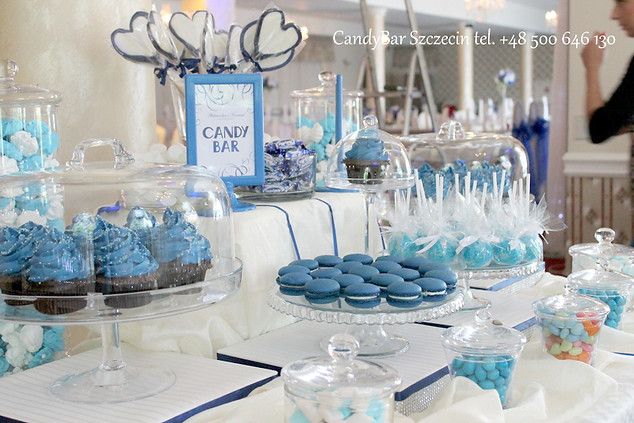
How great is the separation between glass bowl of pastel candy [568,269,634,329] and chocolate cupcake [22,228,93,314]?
1.15 m

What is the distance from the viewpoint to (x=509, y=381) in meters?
1.54

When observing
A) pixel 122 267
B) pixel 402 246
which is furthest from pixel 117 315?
pixel 402 246

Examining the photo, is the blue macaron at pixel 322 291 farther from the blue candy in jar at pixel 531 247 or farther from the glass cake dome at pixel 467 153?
the glass cake dome at pixel 467 153

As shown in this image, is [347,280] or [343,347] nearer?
[343,347]

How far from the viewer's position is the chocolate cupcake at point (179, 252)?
58.2 inches

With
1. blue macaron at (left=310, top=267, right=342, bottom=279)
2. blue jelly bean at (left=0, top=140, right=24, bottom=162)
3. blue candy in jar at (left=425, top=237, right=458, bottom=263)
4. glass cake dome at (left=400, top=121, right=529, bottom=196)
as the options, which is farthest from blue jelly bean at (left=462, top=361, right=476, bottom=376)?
glass cake dome at (left=400, top=121, right=529, bottom=196)

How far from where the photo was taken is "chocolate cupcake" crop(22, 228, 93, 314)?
141cm

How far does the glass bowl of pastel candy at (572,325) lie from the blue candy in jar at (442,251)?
0.24 meters

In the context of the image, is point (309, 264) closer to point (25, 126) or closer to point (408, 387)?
point (408, 387)

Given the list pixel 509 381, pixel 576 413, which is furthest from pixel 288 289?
pixel 576 413

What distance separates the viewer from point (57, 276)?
55.4 inches

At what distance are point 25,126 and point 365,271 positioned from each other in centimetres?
78

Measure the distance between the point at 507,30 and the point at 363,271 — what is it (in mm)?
13824

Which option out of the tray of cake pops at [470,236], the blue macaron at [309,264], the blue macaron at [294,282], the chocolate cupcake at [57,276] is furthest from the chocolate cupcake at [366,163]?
the chocolate cupcake at [57,276]
